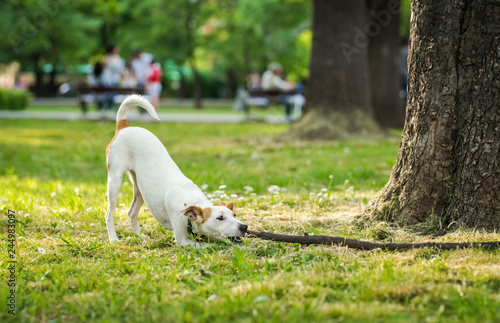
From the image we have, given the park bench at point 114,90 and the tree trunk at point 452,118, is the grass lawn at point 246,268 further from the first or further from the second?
the park bench at point 114,90

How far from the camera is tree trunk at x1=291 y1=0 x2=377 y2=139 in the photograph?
10070mm

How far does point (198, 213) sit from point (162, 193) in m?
0.48

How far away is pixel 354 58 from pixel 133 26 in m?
26.2

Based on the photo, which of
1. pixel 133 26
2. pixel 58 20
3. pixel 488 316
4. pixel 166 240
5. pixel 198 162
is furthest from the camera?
pixel 133 26

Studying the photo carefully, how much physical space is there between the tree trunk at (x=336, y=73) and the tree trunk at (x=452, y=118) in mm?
6043

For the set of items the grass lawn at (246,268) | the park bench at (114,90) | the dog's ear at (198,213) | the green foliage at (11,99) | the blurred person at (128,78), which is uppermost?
the blurred person at (128,78)

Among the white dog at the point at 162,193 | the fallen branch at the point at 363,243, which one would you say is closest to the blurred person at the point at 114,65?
the white dog at the point at 162,193

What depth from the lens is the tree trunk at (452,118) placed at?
367 cm

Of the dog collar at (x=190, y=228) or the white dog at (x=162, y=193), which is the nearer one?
the white dog at (x=162, y=193)

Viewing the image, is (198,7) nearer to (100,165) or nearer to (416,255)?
(100,165)

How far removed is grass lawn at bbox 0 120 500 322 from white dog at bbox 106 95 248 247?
153 millimetres

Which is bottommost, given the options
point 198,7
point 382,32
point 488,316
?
point 488,316

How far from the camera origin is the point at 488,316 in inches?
95.3

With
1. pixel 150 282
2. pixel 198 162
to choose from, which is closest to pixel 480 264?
pixel 150 282
